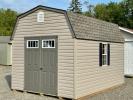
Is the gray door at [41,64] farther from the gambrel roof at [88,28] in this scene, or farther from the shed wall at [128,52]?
the shed wall at [128,52]

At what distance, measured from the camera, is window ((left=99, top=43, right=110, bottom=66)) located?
1357 cm

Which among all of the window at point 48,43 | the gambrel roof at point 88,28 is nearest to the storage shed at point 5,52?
the gambrel roof at point 88,28

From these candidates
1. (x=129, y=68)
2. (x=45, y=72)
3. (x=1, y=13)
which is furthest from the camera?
(x=1, y=13)

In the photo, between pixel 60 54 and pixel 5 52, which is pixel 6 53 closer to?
pixel 5 52

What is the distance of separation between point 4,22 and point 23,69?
49.5m

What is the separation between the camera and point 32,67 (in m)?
13.0

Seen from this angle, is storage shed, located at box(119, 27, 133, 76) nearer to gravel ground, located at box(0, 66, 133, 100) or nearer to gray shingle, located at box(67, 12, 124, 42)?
gray shingle, located at box(67, 12, 124, 42)

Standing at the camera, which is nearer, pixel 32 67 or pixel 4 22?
pixel 32 67

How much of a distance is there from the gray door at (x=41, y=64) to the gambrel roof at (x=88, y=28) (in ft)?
3.55

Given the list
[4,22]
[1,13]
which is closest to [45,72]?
A: [4,22]

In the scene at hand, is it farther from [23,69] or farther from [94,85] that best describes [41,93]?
[94,85]

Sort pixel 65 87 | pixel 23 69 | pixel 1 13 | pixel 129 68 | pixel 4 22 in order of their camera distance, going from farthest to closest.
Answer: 1. pixel 1 13
2. pixel 4 22
3. pixel 129 68
4. pixel 23 69
5. pixel 65 87

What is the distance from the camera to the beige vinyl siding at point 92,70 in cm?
1166

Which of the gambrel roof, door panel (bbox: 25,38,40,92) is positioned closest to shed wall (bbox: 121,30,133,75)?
the gambrel roof
